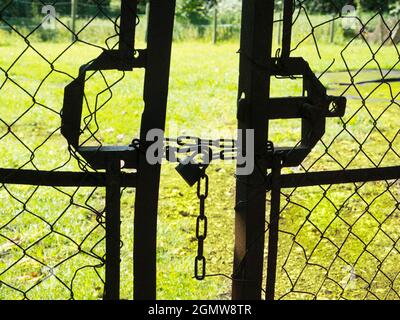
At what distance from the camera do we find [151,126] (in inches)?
66.7

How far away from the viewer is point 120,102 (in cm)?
693

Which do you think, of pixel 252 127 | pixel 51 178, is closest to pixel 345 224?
pixel 252 127

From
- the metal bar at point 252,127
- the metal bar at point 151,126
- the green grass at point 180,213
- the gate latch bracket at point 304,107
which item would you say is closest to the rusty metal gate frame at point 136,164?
the metal bar at point 151,126

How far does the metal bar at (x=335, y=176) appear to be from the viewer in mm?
1847

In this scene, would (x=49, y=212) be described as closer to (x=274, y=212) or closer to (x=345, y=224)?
(x=345, y=224)

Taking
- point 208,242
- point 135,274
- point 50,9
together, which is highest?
point 50,9

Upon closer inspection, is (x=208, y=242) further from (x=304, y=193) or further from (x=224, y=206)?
(x=304, y=193)

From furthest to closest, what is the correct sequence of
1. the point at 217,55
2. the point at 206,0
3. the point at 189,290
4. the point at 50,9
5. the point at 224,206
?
the point at 206,0 → the point at 217,55 → the point at 224,206 → the point at 189,290 → the point at 50,9

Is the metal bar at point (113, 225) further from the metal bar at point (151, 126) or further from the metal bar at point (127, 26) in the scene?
the metal bar at point (127, 26)

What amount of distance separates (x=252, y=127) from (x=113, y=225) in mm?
Answer: 464

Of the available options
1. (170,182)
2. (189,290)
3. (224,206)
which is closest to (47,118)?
A: (170,182)

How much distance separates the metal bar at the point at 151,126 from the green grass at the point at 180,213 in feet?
0.55

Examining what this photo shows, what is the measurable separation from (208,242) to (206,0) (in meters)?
18.7

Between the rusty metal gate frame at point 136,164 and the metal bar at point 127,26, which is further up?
the metal bar at point 127,26
